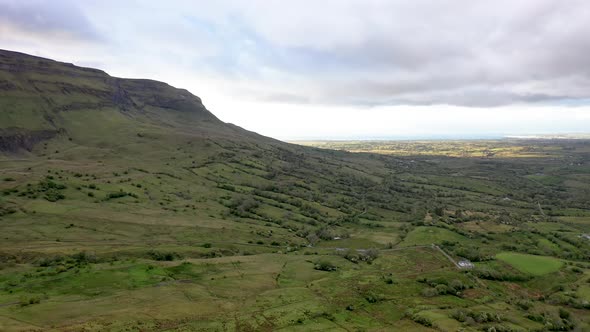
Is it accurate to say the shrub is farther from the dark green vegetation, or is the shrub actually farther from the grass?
the grass

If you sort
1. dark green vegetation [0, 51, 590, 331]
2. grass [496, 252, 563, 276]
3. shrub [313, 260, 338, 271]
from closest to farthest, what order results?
dark green vegetation [0, 51, 590, 331]
shrub [313, 260, 338, 271]
grass [496, 252, 563, 276]

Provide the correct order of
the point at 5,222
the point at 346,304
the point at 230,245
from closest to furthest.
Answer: the point at 346,304
the point at 5,222
the point at 230,245

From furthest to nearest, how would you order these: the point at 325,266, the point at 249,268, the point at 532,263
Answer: the point at 532,263 < the point at 325,266 < the point at 249,268

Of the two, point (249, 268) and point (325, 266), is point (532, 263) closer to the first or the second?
point (325, 266)

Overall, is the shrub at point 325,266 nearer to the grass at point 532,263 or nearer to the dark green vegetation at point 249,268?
the dark green vegetation at point 249,268

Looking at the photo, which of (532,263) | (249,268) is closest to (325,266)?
(249,268)

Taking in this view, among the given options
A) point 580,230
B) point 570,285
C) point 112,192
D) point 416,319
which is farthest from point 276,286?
point 580,230

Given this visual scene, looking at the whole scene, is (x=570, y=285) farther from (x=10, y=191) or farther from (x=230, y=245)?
(x=10, y=191)

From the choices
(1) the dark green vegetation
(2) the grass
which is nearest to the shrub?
(1) the dark green vegetation
